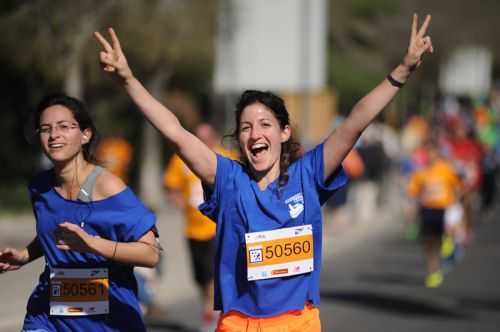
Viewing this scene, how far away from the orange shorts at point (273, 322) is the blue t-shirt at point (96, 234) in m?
0.51

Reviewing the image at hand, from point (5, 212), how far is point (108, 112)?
4825 mm

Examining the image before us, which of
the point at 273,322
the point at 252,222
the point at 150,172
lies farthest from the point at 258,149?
the point at 150,172

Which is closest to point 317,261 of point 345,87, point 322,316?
point 322,316

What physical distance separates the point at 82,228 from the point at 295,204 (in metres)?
0.95

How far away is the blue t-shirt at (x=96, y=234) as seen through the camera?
4.84 m

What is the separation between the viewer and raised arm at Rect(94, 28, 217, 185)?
4371 millimetres

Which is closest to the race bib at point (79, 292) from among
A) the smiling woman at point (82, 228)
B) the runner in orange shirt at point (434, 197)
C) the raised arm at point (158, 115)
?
the smiling woman at point (82, 228)

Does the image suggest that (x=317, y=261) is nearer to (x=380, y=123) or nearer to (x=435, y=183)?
(x=435, y=183)

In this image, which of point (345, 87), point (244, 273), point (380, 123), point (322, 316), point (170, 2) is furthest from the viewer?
point (345, 87)

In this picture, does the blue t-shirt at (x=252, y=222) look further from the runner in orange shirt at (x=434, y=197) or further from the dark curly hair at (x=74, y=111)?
the runner in orange shirt at (x=434, y=197)

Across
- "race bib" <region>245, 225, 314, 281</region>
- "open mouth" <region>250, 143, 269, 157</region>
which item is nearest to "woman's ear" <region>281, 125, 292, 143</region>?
"open mouth" <region>250, 143, 269, 157</region>

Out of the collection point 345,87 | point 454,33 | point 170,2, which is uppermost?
point 454,33

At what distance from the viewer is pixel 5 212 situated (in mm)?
20531

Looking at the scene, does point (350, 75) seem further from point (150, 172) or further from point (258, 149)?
point (258, 149)
